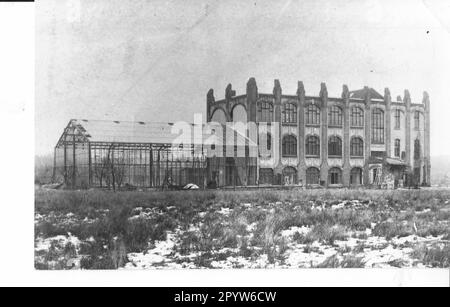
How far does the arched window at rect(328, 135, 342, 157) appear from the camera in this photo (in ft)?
79.4

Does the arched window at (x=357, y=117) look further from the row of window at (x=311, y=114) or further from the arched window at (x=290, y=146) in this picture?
the arched window at (x=290, y=146)

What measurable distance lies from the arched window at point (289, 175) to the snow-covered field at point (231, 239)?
10.7 m

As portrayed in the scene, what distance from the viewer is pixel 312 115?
23.4 m

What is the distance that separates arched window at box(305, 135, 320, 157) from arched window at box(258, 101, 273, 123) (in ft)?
8.49

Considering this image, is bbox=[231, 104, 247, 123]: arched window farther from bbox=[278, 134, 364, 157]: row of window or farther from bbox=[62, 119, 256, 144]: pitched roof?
bbox=[62, 119, 256, 144]: pitched roof

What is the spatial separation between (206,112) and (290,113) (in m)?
9.99

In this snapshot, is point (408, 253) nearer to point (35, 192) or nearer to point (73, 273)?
point (73, 273)

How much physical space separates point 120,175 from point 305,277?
27.0ft

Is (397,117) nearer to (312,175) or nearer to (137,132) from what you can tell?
(312,175)

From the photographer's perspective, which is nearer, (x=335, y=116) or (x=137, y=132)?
(x=137, y=132)

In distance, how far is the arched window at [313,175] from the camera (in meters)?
23.9

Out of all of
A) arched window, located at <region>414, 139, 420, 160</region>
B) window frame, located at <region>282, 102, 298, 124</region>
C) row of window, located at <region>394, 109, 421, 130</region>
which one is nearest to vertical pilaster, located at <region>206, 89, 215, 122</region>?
window frame, located at <region>282, 102, 298, 124</region>

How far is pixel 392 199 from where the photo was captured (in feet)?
47.7

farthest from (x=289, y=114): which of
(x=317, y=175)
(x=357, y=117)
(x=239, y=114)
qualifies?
(x=357, y=117)
